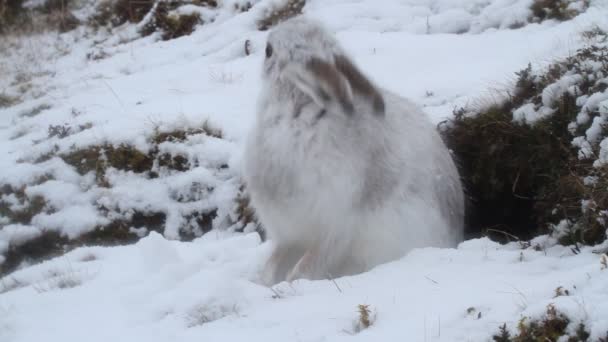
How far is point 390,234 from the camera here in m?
4.23

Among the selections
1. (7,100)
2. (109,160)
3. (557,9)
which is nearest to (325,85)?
(109,160)

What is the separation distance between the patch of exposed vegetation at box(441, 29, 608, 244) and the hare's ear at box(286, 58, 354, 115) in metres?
1.52

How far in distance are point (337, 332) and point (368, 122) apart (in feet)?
4.80

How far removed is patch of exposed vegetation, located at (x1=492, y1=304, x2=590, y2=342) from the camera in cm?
272

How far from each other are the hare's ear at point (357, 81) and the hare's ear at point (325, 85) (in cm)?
7

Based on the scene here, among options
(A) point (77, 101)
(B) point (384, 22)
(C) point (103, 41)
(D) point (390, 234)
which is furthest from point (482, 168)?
(C) point (103, 41)

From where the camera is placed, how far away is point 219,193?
6.37 metres

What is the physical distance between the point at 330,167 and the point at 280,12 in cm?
620

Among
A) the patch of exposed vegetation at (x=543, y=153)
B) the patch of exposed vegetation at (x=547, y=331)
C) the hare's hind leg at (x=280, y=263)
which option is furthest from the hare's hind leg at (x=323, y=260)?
the patch of exposed vegetation at (x=547, y=331)

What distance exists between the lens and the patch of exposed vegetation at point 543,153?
4.11 m

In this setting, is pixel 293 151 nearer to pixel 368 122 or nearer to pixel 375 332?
pixel 368 122

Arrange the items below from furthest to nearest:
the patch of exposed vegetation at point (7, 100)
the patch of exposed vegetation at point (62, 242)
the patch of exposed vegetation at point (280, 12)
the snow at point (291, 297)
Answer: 1. the patch of exposed vegetation at point (280, 12)
2. the patch of exposed vegetation at point (7, 100)
3. the patch of exposed vegetation at point (62, 242)
4. the snow at point (291, 297)

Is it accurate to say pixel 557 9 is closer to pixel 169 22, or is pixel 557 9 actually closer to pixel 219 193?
pixel 219 193

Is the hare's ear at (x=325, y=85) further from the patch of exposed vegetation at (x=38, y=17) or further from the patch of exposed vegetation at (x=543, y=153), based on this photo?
the patch of exposed vegetation at (x=38, y=17)
